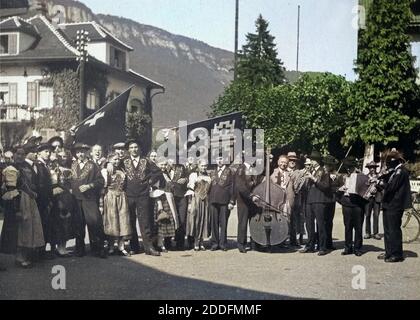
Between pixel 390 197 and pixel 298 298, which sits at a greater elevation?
pixel 390 197

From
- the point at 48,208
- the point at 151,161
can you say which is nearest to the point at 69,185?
the point at 48,208

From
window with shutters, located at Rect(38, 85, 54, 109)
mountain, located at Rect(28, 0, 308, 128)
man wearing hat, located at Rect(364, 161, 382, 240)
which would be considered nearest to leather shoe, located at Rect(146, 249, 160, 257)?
mountain, located at Rect(28, 0, 308, 128)

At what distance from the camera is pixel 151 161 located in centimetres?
755

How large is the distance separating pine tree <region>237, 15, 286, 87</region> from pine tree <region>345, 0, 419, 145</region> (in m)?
0.98

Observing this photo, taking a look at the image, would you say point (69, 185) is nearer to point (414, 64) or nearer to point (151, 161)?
point (151, 161)

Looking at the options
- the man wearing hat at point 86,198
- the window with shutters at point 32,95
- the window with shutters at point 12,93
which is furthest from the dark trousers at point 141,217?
the window with shutters at point 12,93

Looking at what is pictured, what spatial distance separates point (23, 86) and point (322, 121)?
3.62 m

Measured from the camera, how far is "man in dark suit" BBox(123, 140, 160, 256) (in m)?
7.47

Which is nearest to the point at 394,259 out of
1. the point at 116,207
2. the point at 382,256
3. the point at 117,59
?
the point at 382,256

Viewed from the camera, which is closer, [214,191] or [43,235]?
→ [43,235]

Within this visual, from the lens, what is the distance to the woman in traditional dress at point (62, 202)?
737cm

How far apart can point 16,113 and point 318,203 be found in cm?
399

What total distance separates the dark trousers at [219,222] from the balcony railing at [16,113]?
2649mm

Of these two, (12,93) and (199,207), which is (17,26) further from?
(199,207)
